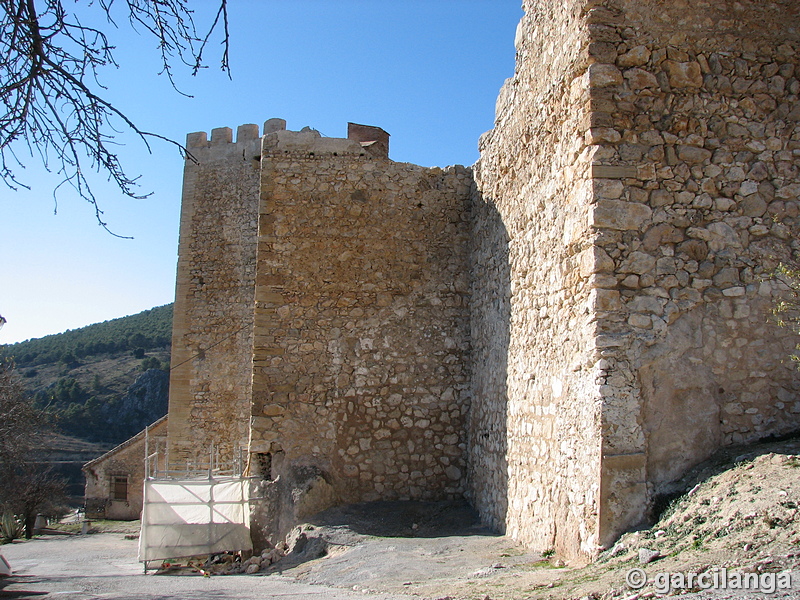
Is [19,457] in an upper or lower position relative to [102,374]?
lower

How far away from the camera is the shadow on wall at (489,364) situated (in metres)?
7.26

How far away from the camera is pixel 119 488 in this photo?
22.6 metres

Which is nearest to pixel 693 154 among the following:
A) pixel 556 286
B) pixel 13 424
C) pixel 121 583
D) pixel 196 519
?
pixel 556 286

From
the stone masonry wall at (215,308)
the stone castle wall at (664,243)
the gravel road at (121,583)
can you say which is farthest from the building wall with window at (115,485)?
the stone castle wall at (664,243)

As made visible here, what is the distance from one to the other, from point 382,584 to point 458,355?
3.83 meters

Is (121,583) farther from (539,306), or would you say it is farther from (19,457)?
(19,457)

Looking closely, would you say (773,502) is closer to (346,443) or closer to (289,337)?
(346,443)

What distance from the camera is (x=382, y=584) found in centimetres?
525

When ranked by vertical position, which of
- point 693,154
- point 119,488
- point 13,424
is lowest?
point 119,488

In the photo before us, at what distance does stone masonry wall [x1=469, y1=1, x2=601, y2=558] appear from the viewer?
5.23 meters

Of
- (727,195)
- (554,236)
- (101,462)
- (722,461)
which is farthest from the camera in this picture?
(101,462)

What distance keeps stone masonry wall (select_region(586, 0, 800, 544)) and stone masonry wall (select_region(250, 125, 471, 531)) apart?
3.84m

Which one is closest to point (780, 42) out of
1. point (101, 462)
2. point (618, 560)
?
point (618, 560)

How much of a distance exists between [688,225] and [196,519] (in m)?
6.63
